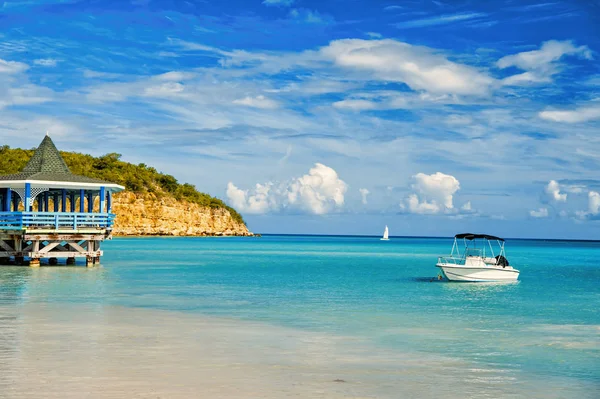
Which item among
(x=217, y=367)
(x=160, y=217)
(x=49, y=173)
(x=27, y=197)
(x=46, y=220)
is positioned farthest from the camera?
(x=160, y=217)

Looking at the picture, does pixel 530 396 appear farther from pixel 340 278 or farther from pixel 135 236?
pixel 135 236

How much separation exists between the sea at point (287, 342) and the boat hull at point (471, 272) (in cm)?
459

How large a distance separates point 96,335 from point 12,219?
81.1 ft

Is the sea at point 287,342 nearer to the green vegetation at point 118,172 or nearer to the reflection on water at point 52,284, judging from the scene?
the reflection on water at point 52,284

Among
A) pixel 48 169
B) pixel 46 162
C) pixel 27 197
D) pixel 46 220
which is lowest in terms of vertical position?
pixel 46 220

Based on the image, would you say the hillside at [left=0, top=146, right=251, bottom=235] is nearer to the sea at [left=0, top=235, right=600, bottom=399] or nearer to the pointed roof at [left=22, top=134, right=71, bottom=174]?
the pointed roof at [left=22, top=134, right=71, bottom=174]

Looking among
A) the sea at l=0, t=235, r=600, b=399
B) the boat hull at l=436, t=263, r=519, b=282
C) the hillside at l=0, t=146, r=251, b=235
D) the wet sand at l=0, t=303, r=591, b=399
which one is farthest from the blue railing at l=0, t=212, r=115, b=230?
the hillside at l=0, t=146, r=251, b=235

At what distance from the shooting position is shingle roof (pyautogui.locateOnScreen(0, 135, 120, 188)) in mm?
38719

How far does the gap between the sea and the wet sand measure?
0.11ft

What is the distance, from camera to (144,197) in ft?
438

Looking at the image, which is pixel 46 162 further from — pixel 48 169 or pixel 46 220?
pixel 46 220

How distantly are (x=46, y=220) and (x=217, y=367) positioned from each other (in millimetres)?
28462

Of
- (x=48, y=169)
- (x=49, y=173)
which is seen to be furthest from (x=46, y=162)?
(x=49, y=173)

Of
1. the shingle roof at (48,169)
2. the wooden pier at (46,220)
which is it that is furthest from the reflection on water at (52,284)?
the shingle roof at (48,169)
